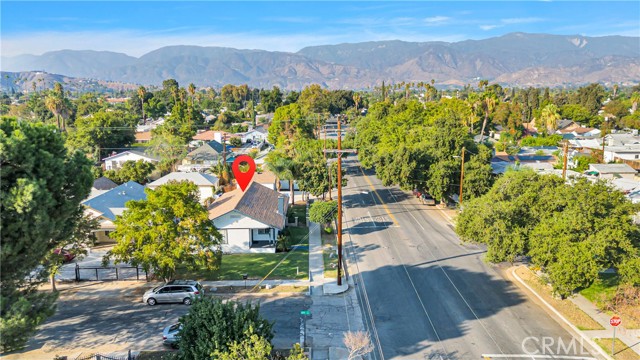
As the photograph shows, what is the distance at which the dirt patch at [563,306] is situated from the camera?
985 inches

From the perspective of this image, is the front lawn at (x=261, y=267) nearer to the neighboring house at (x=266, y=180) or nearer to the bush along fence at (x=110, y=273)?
the bush along fence at (x=110, y=273)

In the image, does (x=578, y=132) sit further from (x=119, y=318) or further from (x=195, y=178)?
(x=119, y=318)

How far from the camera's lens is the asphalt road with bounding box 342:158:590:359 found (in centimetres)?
2319

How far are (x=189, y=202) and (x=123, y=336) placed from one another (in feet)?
30.9

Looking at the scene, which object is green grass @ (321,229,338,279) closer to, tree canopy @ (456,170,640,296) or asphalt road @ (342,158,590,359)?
asphalt road @ (342,158,590,359)

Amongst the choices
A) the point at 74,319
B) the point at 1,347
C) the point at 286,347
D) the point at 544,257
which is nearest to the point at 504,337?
the point at 544,257

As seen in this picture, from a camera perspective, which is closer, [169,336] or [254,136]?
[169,336]

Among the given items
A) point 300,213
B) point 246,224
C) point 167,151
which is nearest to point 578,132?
point 300,213

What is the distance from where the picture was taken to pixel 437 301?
92.8 ft

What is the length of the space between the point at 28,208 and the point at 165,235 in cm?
1308

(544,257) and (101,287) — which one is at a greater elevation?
(544,257)

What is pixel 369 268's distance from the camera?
34094mm

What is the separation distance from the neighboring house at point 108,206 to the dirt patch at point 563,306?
31895 mm

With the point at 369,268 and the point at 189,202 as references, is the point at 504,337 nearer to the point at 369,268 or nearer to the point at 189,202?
the point at 369,268
